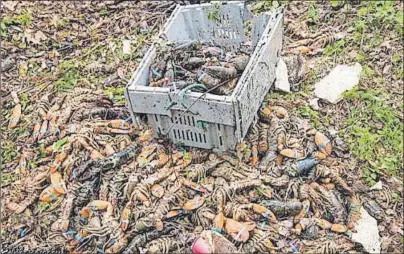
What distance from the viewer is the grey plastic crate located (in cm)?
347

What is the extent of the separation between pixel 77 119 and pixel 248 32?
65.0 inches

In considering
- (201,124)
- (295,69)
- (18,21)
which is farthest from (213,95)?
(18,21)

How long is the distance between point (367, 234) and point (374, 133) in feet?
3.01

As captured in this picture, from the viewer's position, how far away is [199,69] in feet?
12.6

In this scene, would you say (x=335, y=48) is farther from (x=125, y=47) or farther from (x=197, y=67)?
(x=125, y=47)

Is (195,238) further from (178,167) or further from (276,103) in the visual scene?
(276,103)

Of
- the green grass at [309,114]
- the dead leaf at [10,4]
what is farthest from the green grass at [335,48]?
the dead leaf at [10,4]

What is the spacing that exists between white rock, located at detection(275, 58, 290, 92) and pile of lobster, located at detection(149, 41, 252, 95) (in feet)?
0.97

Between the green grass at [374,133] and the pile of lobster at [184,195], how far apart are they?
9.1 inches

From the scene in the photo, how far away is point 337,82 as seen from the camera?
172 inches

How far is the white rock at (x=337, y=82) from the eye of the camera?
427 cm

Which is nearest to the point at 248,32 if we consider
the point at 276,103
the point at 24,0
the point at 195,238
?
the point at 276,103

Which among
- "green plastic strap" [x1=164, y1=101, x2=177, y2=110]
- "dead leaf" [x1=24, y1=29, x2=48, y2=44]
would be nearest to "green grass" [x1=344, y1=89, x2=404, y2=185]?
"green plastic strap" [x1=164, y1=101, x2=177, y2=110]

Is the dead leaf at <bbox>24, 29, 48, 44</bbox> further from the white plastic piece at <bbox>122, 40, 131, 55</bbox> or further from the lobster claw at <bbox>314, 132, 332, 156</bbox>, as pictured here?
the lobster claw at <bbox>314, 132, 332, 156</bbox>
